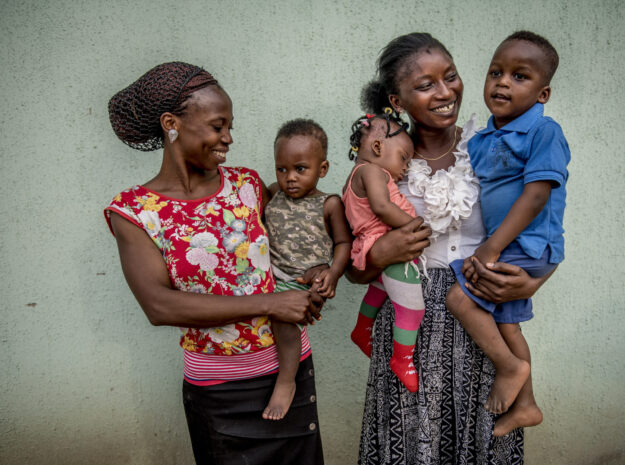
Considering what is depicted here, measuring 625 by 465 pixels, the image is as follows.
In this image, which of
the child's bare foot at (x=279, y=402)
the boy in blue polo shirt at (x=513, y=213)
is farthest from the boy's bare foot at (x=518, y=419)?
the child's bare foot at (x=279, y=402)

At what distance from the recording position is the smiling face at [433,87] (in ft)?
6.42

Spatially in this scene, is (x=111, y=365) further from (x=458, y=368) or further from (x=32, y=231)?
(x=458, y=368)

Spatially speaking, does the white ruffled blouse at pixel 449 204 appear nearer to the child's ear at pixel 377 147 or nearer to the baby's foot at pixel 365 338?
the child's ear at pixel 377 147

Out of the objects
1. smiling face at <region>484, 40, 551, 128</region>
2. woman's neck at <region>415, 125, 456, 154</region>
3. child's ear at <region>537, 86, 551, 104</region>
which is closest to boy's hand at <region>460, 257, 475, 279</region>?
woman's neck at <region>415, 125, 456, 154</region>

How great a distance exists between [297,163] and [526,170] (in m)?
0.92

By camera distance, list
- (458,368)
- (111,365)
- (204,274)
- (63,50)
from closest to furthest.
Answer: (204,274) → (458,368) → (63,50) → (111,365)

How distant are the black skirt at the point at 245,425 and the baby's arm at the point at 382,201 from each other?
775mm

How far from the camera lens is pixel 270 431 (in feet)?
6.55

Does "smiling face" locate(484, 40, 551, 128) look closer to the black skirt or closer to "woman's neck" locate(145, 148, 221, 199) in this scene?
"woman's neck" locate(145, 148, 221, 199)

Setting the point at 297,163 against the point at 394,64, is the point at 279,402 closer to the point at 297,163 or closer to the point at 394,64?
the point at 297,163

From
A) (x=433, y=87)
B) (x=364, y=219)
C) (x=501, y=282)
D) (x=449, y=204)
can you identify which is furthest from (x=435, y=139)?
(x=501, y=282)

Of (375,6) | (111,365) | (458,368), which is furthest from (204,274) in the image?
(375,6)

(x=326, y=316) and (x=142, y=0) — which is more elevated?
(x=142, y=0)

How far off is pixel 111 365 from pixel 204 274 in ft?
4.83
